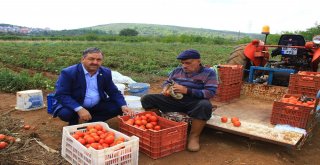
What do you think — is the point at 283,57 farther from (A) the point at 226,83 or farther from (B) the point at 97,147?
(B) the point at 97,147

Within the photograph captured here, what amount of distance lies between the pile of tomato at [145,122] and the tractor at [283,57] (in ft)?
9.63

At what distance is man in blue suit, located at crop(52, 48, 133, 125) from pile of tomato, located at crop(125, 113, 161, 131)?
232mm

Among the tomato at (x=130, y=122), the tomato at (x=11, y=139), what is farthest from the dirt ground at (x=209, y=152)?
the tomato at (x=130, y=122)

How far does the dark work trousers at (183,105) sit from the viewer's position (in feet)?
12.7

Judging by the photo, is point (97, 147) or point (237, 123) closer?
point (97, 147)

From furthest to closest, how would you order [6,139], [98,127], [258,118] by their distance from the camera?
[258,118] < [6,139] < [98,127]

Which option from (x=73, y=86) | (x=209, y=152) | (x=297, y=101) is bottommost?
(x=209, y=152)

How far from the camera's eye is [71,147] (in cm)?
336

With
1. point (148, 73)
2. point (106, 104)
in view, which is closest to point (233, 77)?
point (106, 104)

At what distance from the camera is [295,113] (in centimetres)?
405

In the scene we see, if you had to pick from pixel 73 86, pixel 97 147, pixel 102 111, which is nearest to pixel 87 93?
pixel 73 86

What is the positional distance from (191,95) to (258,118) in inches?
49.9

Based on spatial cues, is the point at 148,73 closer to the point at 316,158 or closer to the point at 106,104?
the point at 106,104

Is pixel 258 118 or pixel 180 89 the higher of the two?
pixel 180 89
